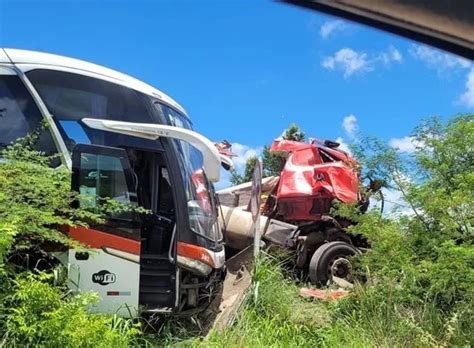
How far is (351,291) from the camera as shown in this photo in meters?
9.15

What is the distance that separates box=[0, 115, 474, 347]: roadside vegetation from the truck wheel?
32 centimetres

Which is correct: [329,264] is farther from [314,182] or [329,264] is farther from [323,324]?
[323,324]

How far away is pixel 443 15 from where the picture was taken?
72.4 inches

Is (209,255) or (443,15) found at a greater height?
(443,15)

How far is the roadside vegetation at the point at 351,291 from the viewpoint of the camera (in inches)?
234

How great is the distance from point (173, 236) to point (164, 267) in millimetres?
382

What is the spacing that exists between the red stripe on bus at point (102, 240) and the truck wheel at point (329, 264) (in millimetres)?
4069

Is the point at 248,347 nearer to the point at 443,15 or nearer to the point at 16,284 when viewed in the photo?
the point at 16,284

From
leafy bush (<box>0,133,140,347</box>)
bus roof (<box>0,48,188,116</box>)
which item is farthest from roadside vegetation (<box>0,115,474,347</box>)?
bus roof (<box>0,48,188,116</box>)

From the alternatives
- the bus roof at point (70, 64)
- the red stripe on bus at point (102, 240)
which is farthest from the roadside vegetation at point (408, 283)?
the bus roof at point (70, 64)

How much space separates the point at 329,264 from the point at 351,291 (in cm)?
152

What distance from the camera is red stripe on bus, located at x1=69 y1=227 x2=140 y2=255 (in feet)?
23.1

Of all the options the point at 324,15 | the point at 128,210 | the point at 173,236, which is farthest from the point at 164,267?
the point at 324,15

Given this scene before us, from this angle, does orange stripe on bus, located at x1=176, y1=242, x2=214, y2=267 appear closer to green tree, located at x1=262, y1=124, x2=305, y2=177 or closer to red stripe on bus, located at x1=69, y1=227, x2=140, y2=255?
red stripe on bus, located at x1=69, y1=227, x2=140, y2=255
